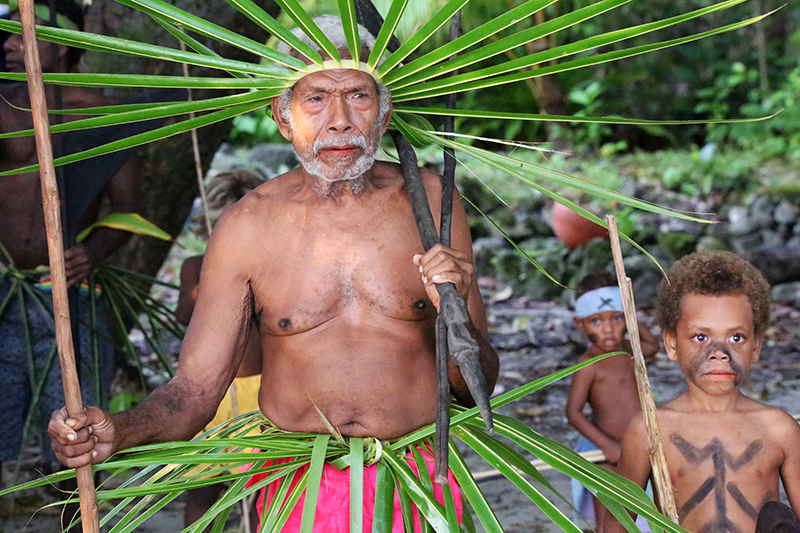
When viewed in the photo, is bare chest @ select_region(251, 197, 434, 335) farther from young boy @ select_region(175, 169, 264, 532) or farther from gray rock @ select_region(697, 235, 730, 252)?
gray rock @ select_region(697, 235, 730, 252)

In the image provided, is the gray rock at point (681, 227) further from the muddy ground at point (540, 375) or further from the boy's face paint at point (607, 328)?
the boy's face paint at point (607, 328)

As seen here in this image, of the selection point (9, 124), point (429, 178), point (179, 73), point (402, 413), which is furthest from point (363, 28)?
point (179, 73)

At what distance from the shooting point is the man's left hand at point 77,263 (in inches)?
127

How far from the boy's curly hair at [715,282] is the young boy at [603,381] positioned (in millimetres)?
883

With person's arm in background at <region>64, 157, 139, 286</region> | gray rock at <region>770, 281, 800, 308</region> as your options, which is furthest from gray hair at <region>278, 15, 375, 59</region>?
gray rock at <region>770, 281, 800, 308</region>

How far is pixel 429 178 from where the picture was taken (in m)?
2.19

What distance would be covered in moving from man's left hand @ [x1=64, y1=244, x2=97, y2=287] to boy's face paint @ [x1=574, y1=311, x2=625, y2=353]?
1.90m

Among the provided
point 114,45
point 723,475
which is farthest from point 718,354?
point 114,45

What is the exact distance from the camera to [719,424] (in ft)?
7.15

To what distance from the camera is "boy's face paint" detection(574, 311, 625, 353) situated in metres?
3.42

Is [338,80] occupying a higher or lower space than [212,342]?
higher

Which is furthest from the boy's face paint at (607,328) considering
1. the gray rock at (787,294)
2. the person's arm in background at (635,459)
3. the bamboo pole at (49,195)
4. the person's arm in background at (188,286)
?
the gray rock at (787,294)

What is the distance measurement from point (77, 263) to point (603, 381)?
198 centimetres

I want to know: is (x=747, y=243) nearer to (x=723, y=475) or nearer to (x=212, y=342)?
(x=723, y=475)
